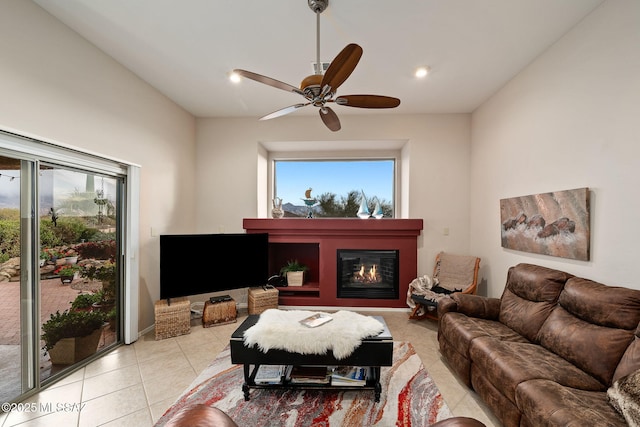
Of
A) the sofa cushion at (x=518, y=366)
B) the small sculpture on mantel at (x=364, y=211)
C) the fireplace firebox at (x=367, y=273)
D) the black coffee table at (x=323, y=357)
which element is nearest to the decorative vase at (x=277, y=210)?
the fireplace firebox at (x=367, y=273)

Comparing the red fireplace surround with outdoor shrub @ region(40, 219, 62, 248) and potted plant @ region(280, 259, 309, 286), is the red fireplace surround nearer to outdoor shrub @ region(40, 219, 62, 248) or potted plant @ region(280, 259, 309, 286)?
potted plant @ region(280, 259, 309, 286)

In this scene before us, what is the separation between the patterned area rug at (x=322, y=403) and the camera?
1.86 meters

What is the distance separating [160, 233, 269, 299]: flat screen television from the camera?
323 cm

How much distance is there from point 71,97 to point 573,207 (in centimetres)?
433

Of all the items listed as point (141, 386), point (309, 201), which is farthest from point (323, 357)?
point (309, 201)

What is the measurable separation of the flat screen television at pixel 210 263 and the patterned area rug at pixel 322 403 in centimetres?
128

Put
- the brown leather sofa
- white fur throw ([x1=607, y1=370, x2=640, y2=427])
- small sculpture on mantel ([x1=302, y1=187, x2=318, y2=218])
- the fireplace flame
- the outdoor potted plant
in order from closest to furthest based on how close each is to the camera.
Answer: white fur throw ([x1=607, y1=370, x2=640, y2=427]) → the brown leather sofa → the outdoor potted plant → the fireplace flame → small sculpture on mantel ([x1=302, y1=187, x2=318, y2=218])

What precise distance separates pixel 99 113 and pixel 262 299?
2.79 meters

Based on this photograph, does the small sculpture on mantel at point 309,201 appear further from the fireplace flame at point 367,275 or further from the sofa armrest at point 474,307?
the sofa armrest at point 474,307

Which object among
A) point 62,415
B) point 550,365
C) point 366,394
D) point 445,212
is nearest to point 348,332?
point 366,394

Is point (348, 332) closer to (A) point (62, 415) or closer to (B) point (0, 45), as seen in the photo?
(A) point (62, 415)

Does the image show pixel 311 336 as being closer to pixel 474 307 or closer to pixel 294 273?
pixel 474 307

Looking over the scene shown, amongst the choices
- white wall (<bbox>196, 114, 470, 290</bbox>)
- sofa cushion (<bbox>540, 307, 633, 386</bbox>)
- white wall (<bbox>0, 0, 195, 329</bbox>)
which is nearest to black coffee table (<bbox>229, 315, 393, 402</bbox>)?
sofa cushion (<bbox>540, 307, 633, 386</bbox>)

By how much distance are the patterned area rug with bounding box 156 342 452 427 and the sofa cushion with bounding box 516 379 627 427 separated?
621 millimetres
